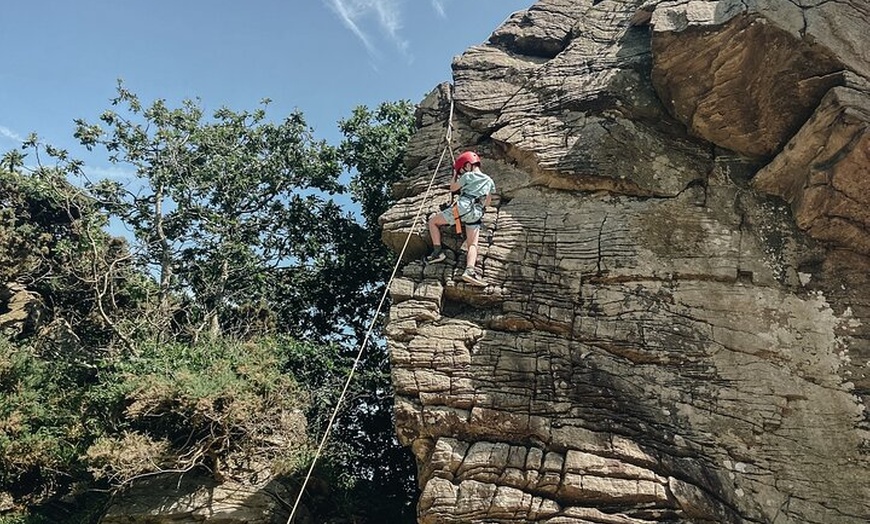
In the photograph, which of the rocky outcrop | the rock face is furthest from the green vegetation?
the rock face

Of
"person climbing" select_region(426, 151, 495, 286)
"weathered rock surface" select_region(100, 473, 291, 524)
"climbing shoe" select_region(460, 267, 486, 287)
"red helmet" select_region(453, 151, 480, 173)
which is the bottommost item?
"weathered rock surface" select_region(100, 473, 291, 524)

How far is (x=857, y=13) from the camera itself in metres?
8.34

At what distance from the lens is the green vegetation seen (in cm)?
936

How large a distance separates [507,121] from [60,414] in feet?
30.4

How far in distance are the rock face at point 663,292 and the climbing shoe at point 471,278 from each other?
128mm

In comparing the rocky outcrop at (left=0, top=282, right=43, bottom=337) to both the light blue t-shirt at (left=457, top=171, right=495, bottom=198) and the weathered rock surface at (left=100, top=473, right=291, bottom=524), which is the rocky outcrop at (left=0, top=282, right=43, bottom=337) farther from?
the light blue t-shirt at (left=457, top=171, right=495, bottom=198)

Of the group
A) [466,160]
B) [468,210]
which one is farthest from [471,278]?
[466,160]

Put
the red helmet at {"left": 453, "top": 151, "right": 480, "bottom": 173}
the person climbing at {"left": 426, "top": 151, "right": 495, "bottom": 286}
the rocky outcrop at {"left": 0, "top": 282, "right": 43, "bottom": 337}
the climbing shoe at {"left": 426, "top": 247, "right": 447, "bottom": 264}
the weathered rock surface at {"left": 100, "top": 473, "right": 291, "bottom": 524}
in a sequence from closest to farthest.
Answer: the person climbing at {"left": 426, "top": 151, "right": 495, "bottom": 286} < the climbing shoe at {"left": 426, "top": 247, "right": 447, "bottom": 264} < the red helmet at {"left": 453, "top": 151, "right": 480, "bottom": 173} < the weathered rock surface at {"left": 100, "top": 473, "right": 291, "bottom": 524} < the rocky outcrop at {"left": 0, "top": 282, "right": 43, "bottom": 337}

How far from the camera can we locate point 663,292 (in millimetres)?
8070

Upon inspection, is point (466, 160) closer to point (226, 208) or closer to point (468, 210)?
point (468, 210)

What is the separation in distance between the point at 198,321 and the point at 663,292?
987 cm

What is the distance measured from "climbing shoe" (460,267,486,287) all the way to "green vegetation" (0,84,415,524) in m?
3.96

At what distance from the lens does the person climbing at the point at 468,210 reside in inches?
328

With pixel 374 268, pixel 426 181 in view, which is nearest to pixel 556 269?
pixel 426 181
